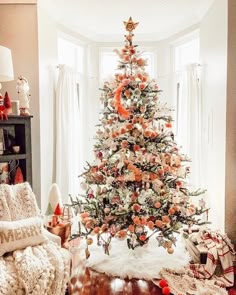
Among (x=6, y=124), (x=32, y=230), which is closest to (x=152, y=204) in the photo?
(x=32, y=230)

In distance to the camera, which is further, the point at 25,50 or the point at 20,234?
the point at 25,50

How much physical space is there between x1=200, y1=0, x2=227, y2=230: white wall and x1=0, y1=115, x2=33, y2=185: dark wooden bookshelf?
207 cm

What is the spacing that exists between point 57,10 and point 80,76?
102 cm

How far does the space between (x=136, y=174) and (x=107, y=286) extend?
1052mm

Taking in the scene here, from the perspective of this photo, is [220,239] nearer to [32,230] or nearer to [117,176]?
[117,176]

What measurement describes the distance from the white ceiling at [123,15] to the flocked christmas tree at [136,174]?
0.95 metres

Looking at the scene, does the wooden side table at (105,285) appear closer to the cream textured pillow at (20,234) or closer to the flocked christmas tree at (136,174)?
the flocked christmas tree at (136,174)

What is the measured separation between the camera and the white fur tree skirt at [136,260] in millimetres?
2867

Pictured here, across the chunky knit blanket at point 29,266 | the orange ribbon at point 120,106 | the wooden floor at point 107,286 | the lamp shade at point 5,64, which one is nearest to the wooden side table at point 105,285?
the wooden floor at point 107,286

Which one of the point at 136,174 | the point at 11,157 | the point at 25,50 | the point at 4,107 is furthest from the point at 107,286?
the point at 25,50

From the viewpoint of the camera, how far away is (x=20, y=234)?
2.30 meters

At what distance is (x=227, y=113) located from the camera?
3137 mm

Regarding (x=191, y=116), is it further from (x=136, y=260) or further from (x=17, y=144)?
(x=17, y=144)

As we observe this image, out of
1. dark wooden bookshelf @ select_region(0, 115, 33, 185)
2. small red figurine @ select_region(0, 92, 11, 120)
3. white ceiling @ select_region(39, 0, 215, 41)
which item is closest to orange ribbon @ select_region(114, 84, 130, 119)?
dark wooden bookshelf @ select_region(0, 115, 33, 185)
